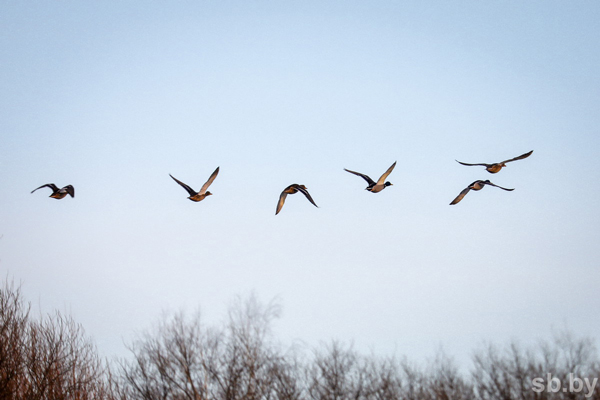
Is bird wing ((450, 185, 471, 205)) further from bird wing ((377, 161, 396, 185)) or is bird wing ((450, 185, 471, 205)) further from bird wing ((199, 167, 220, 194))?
bird wing ((199, 167, 220, 194))

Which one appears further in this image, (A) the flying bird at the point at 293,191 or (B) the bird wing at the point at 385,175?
(B) the bird wing at the point at 385,175

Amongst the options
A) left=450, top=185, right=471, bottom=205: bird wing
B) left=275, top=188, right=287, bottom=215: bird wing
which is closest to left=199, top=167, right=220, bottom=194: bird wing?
left=275, top=188, right=287, bottom=215: bird wing

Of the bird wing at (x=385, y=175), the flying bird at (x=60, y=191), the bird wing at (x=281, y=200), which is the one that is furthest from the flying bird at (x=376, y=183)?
the flying bird at (x=60, y=191)

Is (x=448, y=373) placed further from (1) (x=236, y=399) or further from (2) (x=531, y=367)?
(1) (x=236, y=399)

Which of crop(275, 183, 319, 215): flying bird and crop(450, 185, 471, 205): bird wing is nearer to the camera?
crop(450, 185, 471, 205): bird wing

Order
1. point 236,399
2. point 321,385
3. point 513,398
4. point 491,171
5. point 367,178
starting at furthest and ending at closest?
point 513,398
point 321,385
point 236,399
point 367,178
point 491,171

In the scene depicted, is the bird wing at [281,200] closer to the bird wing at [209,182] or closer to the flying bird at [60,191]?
the bird wing at [209,182]

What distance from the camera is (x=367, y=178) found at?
14484mm

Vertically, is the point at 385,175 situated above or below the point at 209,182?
above

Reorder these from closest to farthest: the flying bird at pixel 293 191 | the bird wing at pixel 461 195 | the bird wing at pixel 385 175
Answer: the bird wing at pixel 461 195 → the flying bird at pixel 293 191 → the bird wing at pixel 385 175

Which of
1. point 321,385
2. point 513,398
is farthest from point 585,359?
point 321,385

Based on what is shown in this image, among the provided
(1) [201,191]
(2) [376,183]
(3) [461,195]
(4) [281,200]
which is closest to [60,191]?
(1) [201,191]

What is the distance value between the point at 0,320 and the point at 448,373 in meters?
22.3

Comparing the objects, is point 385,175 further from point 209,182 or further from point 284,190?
point 209,182
